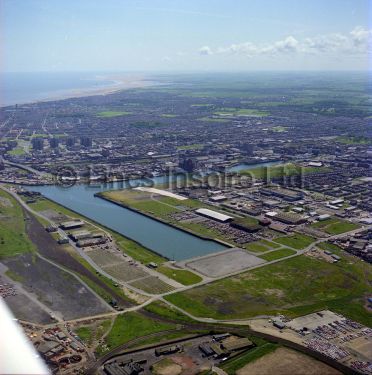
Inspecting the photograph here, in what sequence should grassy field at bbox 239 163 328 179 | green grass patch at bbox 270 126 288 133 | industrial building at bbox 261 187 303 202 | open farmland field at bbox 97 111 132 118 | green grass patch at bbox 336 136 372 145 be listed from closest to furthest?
1. industrial building at bbox 261 187 303 202
2. grassy field at bbox 239 163 328 179
3. green grass patch at bbox 336 136 372 145
4. green grass patch at bbox 270 126 288 133
5. open farmland field at bbox 97 111 132 118

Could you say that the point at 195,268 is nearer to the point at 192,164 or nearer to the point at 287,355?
the point at 287,355

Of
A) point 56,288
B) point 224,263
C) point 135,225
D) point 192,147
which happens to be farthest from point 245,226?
point 192,147

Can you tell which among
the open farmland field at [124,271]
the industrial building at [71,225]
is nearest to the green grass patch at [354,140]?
the industrial building at [71,225]

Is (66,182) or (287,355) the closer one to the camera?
(287,355)

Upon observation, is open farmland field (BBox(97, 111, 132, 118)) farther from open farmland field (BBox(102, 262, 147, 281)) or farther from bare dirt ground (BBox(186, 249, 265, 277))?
open farmland field (BBox(102, 262, 147, 281))

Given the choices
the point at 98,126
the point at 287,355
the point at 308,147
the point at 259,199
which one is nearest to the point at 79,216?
the point at 259,199

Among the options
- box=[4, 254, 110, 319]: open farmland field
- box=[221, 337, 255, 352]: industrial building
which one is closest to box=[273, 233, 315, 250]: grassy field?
box=[221, 337, 255, 352]: industrial building
